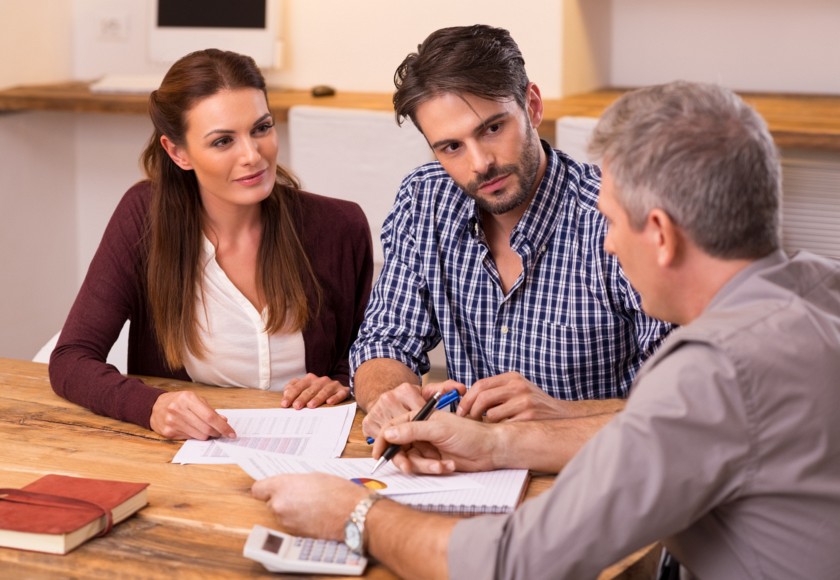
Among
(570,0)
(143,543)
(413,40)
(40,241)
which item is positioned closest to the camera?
(143,543)

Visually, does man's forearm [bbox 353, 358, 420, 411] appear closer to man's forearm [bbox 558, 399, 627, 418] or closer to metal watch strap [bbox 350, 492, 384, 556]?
man's forearm [bbox 558, 399, 627, 418]

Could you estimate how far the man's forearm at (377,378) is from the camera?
175 cm

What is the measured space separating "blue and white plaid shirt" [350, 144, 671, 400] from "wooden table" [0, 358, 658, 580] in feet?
1.04

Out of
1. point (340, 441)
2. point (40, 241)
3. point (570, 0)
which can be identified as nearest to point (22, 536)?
point (340, 441)

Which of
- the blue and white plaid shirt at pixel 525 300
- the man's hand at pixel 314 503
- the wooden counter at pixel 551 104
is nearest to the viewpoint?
the man's hand at pixel 314 503

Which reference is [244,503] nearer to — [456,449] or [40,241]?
[456,449]

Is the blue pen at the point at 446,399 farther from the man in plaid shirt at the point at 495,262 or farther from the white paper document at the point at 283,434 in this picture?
the man in plaid shirt at the point at 495,262

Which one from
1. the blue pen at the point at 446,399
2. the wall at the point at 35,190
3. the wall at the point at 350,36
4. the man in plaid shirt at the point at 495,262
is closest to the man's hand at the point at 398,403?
the blue pen at the point at 446,399

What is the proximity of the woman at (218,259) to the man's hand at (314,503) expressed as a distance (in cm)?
80

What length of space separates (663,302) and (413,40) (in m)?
2.71

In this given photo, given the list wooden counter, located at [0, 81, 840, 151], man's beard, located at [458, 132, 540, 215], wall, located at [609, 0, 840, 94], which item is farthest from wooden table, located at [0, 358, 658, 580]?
wall, located at [609, 0, 840, 94]

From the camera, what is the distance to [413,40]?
3.73m

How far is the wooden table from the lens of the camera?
1.21m

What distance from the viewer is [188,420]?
1.61 m
